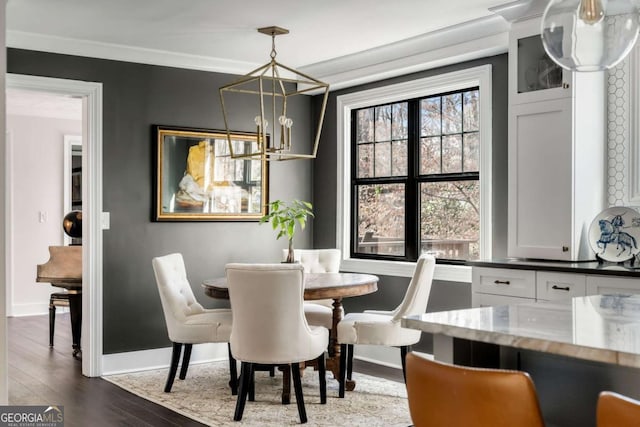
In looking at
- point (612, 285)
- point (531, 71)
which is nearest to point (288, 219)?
point (531, 71)

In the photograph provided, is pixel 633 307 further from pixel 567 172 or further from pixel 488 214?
pixel 488 214

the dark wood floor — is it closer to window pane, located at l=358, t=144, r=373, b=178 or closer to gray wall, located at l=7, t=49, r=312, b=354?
gray wall, located at l=7, t=49, r=312, b=354

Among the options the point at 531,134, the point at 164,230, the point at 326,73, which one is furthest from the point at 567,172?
the point at 164,230

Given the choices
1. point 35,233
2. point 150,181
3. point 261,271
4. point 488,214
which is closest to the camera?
point 261,271

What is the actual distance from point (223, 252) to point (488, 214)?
2.18 meters

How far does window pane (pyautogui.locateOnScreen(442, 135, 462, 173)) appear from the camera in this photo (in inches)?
209

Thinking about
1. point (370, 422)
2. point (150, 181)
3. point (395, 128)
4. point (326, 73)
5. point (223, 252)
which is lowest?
point (370, 422)

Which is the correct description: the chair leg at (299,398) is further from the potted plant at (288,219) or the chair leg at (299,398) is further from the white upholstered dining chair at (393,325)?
the potted plant at (288,219)

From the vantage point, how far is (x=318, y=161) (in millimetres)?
6488

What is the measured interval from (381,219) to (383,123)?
78cm

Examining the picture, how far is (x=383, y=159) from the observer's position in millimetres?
5961

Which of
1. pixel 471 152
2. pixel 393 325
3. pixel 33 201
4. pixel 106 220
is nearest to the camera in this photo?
pixel 393 325

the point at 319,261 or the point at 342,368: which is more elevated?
the point at 319,261

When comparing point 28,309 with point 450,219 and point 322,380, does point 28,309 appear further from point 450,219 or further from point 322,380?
point 450,219
